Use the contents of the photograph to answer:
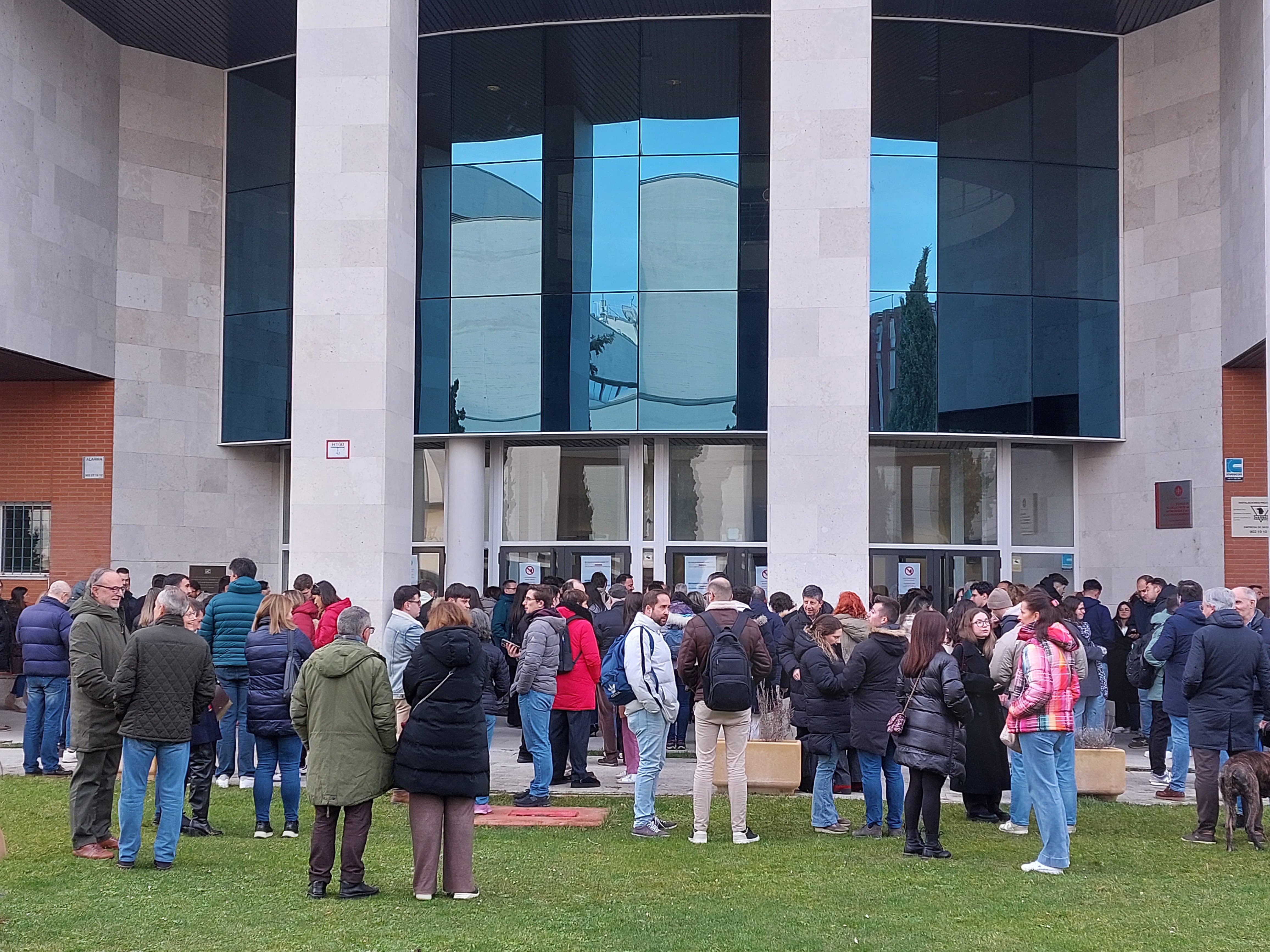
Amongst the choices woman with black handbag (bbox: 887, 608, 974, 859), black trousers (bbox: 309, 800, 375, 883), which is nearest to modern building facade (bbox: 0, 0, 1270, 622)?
woman with black handbag (bbox: 887, 608, 974, 859)

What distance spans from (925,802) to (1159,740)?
4788mm

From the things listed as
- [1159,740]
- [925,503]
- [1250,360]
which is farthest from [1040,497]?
[1159,740]

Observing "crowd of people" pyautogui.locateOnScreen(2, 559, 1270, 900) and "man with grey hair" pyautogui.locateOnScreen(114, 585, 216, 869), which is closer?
"crowd of people" pyautogui.locateOnScreen(2, 559, 1270, 900)

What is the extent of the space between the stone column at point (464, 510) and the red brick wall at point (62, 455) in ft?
17.4

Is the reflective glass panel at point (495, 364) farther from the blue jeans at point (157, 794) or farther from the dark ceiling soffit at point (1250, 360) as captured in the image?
the blue jeans at point (157, 794)

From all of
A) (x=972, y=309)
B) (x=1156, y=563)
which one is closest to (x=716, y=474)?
(x=972, y=309)

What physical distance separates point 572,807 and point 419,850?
3410mm

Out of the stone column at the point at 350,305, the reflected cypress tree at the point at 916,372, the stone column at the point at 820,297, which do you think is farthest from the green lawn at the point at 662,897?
the reflected cypress tree at the point at 916,372

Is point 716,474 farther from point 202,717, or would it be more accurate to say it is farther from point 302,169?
point 202,717

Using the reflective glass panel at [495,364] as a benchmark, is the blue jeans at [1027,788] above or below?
below

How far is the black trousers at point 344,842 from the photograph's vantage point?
779 centimetres

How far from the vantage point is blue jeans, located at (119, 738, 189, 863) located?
855 centimetres

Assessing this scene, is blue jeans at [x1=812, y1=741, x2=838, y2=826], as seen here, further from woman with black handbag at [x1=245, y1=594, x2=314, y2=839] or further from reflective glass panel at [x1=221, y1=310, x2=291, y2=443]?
reflective glass panel at [x1=221, y1=310, x2=291, y2=443]

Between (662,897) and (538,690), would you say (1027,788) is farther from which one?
(538,690)
